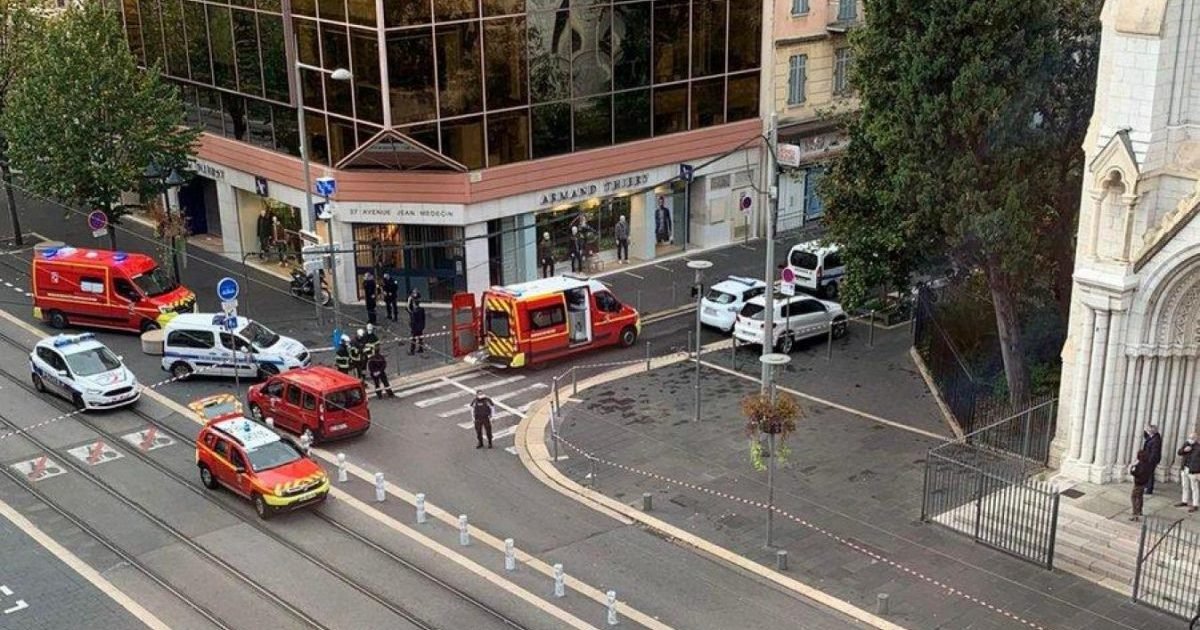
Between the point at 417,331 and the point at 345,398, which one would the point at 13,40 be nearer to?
the point at 417,331

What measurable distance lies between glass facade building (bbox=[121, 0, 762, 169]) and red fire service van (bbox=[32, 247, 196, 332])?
22.4ft

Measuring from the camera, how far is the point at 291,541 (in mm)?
23984

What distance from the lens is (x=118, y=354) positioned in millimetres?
34750

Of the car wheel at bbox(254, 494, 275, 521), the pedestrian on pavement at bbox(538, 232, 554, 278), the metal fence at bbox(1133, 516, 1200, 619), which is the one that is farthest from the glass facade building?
the metal fence at bbox(1133, 516, 1200, 619)

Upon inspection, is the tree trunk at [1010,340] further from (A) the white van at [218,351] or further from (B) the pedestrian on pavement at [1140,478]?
(A) the white van at [218,351]

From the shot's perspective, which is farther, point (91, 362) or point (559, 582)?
point (91, 362)

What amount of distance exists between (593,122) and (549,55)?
9.64 ft

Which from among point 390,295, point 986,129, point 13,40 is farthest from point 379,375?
point 13,40

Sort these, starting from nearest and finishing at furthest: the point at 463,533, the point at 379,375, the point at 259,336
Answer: the point at 463,533 → the point at 379,375 → the point at 259,336

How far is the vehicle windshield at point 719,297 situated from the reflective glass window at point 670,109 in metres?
8.10

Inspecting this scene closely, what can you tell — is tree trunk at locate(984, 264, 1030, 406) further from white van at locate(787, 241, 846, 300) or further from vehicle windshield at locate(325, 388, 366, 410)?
vehicle windshield at locate(325, 388, 366, 410)

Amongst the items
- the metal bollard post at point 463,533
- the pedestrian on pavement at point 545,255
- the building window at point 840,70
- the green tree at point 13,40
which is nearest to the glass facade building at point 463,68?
the pedestrian on pavement at point 545,255

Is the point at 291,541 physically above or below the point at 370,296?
below

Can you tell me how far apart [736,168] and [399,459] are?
72.8 feet
